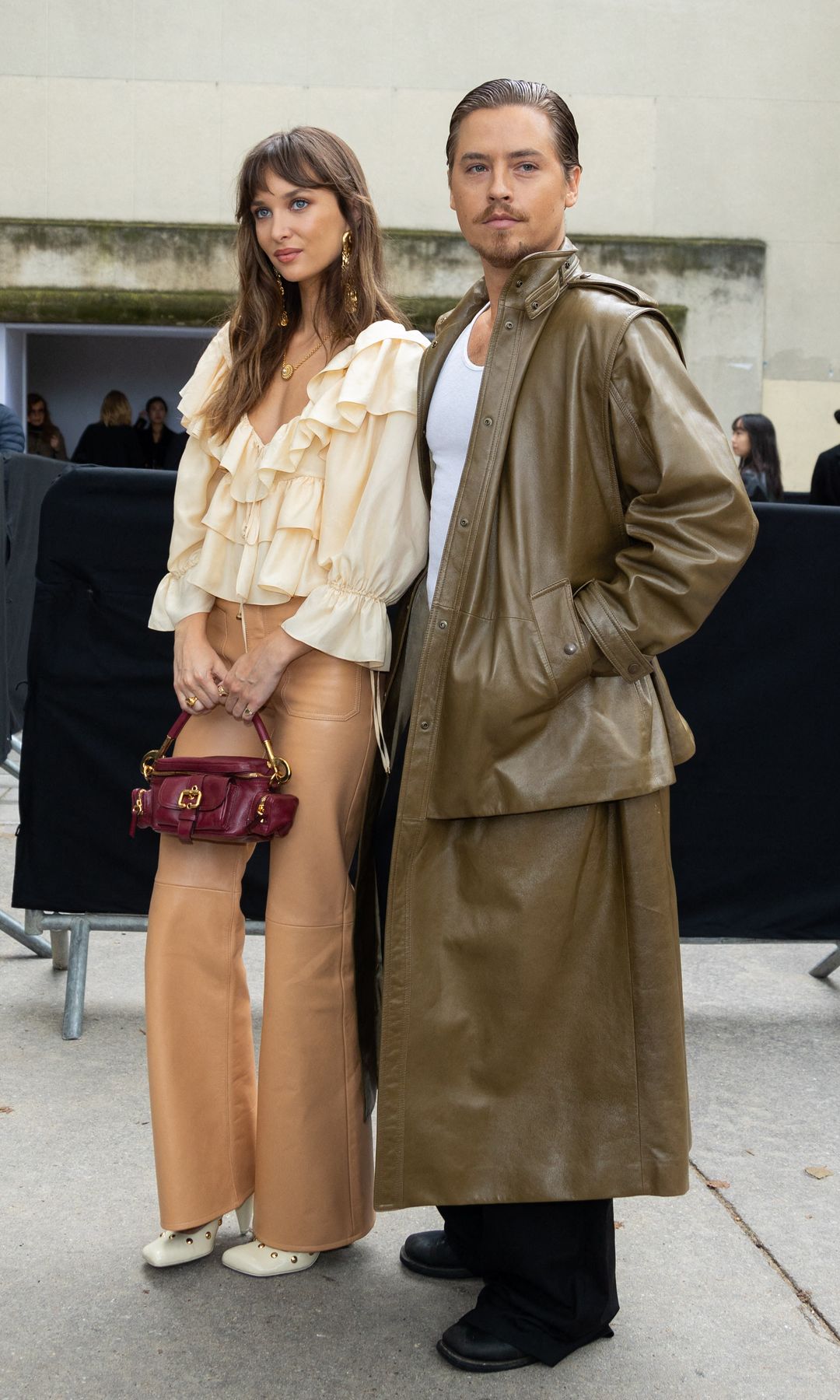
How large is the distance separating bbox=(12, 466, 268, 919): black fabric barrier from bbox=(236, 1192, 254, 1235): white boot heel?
1271 mm

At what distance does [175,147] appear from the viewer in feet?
45.6

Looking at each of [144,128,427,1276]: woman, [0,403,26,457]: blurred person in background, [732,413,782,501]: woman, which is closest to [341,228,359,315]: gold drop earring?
[144,128,427,1276]: woman

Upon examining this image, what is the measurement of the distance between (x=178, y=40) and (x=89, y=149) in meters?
1.32

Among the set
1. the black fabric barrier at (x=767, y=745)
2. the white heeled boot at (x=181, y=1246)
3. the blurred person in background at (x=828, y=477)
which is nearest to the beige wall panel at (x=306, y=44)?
the blurred person in background at (x=828, y=477)

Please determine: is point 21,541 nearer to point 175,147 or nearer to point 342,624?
point 342,624

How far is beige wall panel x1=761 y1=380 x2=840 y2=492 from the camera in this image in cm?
1433

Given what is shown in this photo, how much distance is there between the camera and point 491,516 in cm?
231

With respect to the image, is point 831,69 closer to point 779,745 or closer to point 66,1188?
point 779,745

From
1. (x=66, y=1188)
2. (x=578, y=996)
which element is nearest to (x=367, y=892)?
(x=578, y=996)

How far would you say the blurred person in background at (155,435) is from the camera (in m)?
16.9

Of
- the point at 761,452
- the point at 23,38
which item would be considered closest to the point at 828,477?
the point at 761,452

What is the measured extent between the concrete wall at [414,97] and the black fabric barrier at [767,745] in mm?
10924

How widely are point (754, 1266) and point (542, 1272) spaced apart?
62 cm

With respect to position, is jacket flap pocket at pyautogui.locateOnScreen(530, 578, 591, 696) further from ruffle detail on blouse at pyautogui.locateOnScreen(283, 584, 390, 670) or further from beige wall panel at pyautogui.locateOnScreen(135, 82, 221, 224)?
beige wall panel at pyautogui.locateOnScreen(135, 82, 221, 224)
